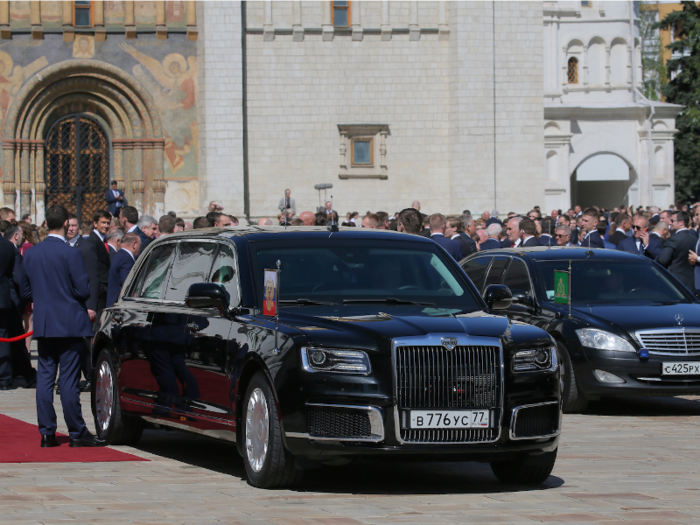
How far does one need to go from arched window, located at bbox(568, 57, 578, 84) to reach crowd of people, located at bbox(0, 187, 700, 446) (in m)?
37.7

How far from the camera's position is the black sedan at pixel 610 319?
1248 centimetres

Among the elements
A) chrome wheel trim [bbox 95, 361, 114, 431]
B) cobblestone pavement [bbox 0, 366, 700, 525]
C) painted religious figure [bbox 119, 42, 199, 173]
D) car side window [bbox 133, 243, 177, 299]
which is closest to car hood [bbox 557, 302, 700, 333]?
cobblestone pavement [bbox 0, 366, 700, 525]

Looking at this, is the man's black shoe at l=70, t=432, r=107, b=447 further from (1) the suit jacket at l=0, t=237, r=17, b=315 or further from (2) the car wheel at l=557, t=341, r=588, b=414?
(1) the suit jacket at l=0, t=237, r=17, b=315

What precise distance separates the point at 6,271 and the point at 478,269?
5.81 m

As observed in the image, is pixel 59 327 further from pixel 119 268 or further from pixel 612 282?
pixel 612 282

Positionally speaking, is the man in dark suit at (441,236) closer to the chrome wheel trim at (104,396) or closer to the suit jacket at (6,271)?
the suit jacket at (6,271)

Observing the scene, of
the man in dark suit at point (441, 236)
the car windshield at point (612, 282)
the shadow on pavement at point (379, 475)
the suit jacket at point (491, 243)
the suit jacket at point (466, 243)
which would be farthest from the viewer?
the suit jacket at point (491, 243)

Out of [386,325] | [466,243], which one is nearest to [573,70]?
[466,243]

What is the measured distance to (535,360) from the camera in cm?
814

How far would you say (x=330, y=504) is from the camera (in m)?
7.55

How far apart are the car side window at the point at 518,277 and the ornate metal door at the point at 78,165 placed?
21456 millimetres

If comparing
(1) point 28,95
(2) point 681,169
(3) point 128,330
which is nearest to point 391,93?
(1) point 28,95

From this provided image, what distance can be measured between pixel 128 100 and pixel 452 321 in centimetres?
2670

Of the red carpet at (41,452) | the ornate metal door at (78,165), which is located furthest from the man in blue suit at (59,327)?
the ornate metal door at (78,165)
